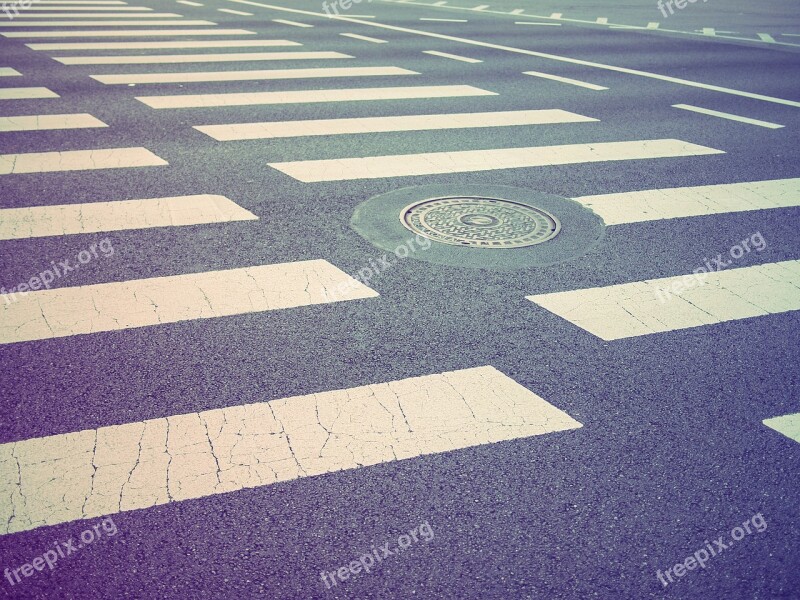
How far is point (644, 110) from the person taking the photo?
30.5 ft

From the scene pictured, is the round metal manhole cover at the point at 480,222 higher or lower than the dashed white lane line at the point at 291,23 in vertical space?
lower

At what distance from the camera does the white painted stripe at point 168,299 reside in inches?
163

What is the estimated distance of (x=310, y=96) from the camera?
9.46 meters

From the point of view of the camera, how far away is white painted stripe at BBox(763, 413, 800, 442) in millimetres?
3449

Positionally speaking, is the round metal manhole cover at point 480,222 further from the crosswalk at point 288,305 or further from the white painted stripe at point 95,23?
the white painted stripe at point 95,23

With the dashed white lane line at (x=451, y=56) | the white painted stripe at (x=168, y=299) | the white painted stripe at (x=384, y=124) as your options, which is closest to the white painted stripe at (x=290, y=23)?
the dashed white lane line at (x=451, y=56)

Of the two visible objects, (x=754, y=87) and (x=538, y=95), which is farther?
(x=754, y=87)

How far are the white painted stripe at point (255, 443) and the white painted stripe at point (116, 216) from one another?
2.41 meters

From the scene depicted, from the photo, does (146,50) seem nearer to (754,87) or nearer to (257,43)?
(257,43)

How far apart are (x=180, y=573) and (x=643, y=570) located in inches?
60.8

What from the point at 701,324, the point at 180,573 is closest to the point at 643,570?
the point at 180,573

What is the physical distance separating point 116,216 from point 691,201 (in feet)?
14.2

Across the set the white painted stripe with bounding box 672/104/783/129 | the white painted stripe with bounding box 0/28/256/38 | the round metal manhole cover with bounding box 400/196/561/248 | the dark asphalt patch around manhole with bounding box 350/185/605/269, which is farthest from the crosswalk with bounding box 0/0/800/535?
the white painted stripe with bounding box 0/28/256/38

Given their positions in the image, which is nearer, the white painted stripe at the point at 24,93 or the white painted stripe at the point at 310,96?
the white painted stripe at the point at 24,93
